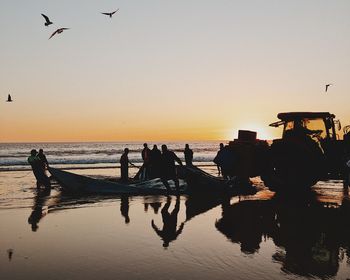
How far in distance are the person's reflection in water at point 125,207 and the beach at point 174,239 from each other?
0.09ft

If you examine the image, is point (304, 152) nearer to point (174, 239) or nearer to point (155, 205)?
point (155, 205)

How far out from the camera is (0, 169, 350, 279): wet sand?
6148 mm

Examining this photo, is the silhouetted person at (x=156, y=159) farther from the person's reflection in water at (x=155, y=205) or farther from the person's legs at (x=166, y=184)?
the person's reflection in water at (x=155, y=205)

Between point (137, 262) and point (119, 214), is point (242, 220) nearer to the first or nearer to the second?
point (119, 214)

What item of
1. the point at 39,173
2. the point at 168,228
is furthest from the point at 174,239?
the point at 39,173

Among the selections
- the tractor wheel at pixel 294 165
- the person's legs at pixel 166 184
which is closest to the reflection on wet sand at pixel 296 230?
the tractor wheel at pixel 294 165

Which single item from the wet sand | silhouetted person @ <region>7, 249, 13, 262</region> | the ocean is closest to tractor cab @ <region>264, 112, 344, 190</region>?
the wet sand

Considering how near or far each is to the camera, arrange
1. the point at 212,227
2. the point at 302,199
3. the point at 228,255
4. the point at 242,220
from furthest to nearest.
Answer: the point at 302,199, the point at 242,220, the point at 212,227, the point at 228,255

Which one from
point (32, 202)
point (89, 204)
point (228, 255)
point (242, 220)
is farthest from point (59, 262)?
point (32, 202)

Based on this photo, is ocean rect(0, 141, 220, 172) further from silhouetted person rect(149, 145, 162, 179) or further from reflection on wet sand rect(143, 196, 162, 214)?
reflection on wet sand rect(143, 196, 162, 214)

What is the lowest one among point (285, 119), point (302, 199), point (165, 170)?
point (302, 199)

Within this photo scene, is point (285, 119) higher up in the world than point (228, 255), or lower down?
higher up

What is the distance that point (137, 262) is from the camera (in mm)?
6602

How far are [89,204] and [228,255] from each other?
7034 millimetres
